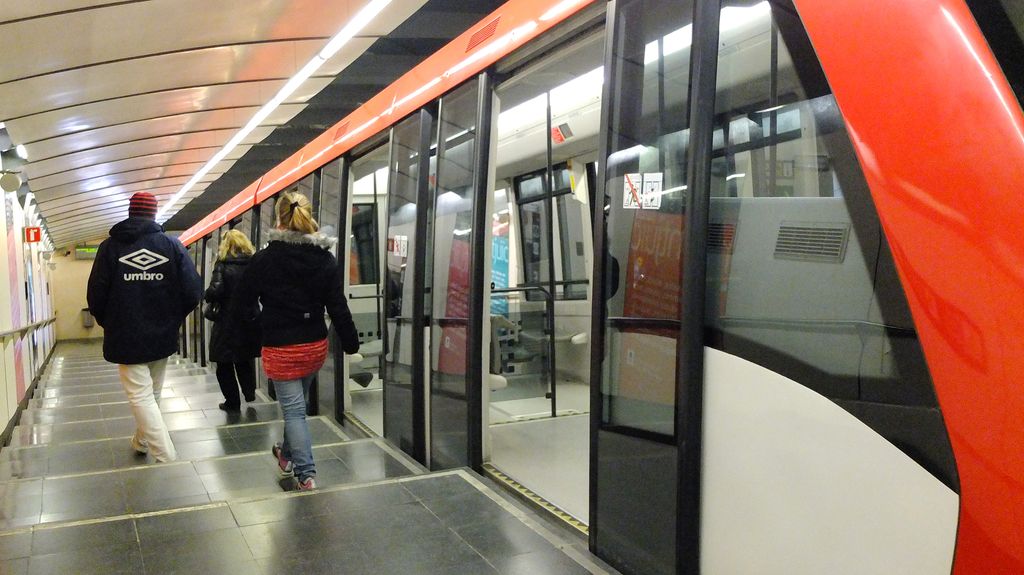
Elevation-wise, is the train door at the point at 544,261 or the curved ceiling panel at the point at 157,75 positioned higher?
the curved ceiling panel at the point at 157,75

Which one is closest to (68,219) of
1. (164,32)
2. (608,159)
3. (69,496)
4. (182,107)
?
(182,107)

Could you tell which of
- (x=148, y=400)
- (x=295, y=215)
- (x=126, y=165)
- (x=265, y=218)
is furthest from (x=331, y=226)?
(x=126, y=165)

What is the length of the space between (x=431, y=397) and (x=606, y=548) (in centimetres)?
199

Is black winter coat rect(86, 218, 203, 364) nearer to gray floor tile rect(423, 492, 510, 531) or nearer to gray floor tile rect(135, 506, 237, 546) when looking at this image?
gray floor tile rect(135, 506, 237, 546)

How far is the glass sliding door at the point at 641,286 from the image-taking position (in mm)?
2518

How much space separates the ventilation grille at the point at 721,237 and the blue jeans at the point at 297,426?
2.64m

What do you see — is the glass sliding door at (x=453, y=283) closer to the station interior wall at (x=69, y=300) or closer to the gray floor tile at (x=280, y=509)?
the gray floor tile at (x=280, y=509)

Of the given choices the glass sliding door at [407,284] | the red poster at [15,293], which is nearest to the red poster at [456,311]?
the glass sliding door at [407,284]

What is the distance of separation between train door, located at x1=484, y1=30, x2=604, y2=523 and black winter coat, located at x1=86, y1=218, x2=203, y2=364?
2094mm

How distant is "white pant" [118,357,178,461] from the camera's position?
503 centimetres

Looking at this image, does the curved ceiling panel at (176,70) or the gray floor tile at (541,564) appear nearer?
the gray floor tile at (541,564)

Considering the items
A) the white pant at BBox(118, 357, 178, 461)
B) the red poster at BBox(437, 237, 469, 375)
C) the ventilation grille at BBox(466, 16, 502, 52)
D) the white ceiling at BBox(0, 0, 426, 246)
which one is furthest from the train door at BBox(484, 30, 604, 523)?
the white pant at BBox(118, 357, 178, 461)

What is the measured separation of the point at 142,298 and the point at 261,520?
210 cm

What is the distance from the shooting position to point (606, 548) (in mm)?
2898
